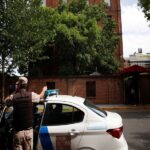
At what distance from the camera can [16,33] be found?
86.1 feet

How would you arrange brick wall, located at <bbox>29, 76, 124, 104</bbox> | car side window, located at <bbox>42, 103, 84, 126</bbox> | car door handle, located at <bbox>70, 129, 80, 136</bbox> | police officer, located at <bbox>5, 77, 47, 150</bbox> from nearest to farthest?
police officer, located at <bbox>5, 77, 47, 150</bbox>
car door handle, located at <bbox>70, 129, 80, 136</bbox>
car side window, located at <bbox>42, 103, 84, 126</bbox>
brick wall, located at <bbox>29, 76, 124, 104</bbox>

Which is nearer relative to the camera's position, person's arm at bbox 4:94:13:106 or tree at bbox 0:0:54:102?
person's arm at bbox 4:94:13:106

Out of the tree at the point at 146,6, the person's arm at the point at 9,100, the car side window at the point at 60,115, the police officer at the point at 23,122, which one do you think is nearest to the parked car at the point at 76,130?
the car side window at the point at 60,115

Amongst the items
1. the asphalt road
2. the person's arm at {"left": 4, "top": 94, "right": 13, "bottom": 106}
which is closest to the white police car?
the person's arm at {"left": 4, "top": 94, "right": 13, "bottom": 106}

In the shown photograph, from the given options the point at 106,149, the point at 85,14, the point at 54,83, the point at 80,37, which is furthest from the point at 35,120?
the point at 85,14

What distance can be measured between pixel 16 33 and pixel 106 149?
2025 centimetres

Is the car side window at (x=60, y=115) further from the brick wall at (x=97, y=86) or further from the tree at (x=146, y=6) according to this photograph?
the brick wall at (x=97, y=86)

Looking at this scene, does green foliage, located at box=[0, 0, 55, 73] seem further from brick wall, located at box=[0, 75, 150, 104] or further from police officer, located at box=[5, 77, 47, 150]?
police officer, located at box=[5, 77, 47, 150]

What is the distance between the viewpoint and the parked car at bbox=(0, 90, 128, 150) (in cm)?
697

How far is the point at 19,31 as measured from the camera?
26.2 meters

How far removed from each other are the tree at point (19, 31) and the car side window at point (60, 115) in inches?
763

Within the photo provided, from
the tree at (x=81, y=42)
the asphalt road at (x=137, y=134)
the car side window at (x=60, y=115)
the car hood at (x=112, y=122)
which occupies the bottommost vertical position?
the asphalt road at (x=137, y=134)

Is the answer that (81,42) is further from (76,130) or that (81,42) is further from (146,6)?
(76,130)

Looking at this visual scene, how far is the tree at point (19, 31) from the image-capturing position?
26219 mm
